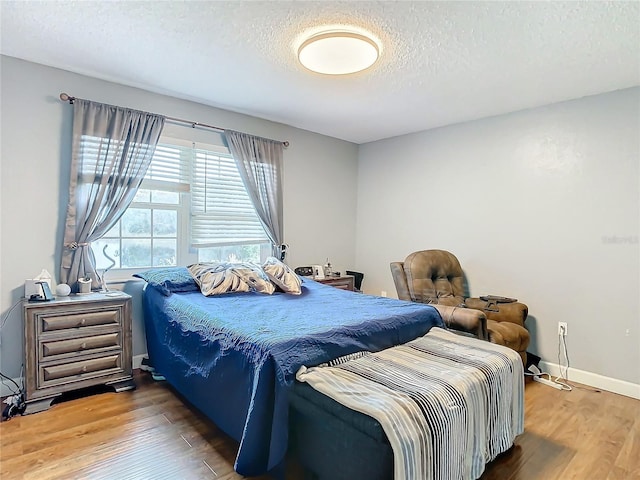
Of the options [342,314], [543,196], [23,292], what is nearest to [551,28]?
[543,196]

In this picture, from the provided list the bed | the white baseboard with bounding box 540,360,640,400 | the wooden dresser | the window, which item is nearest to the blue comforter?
the bed

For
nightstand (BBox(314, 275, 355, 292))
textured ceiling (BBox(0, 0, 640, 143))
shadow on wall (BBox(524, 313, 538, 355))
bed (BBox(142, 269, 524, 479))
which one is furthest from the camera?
nightstand (BBox(314, 275, 355, 292))

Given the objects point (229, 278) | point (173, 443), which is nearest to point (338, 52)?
point (229, 278)

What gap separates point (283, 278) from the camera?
3.19 metres

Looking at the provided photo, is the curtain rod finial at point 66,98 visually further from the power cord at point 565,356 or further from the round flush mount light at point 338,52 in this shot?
the power cord at point 565,356

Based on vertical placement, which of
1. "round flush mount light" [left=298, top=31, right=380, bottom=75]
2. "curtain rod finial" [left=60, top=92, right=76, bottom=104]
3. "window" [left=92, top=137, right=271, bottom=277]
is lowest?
"window" [left=92, top=137, right=271, bottom=277]

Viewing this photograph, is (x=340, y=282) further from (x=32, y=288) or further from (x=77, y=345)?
(x=32, y=288)

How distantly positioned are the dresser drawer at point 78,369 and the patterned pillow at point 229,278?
81cm

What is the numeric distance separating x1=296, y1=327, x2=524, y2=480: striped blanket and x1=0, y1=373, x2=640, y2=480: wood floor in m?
0.26

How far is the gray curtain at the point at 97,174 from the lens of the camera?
2.79 meters

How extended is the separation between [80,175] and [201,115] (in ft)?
3.99

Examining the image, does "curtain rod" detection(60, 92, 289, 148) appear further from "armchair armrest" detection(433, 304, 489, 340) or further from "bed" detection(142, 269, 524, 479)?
"armchair armrest" detection(433, 304, 489, 340)

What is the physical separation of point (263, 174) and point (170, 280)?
1.58m

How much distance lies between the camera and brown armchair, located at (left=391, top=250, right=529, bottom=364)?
277 cm
